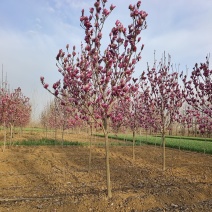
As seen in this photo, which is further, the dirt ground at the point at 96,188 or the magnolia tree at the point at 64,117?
the magnolia tree at the point at 64,117

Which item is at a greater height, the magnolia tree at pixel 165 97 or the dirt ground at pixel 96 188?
the magnolia tree at pixel 165 97

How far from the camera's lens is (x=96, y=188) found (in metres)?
7.56

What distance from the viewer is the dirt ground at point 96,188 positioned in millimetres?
Result: 5891

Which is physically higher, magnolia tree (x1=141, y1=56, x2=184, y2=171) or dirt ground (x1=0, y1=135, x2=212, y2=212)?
magnolia tree (x1=141, y1=56, x2=184, y2=171)

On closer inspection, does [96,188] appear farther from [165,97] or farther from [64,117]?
[64,117]

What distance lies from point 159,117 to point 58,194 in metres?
6.00

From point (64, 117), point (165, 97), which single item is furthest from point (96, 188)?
point (64, 117)

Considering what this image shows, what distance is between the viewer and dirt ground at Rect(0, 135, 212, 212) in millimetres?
5891

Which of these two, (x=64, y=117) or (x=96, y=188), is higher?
(x=64, y=117)

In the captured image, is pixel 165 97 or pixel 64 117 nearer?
pixel 165 97

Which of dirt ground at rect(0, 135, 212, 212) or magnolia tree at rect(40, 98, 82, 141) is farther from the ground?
magnolia tree at rect(40, 98, 82, 141)

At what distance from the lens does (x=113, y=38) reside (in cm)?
563

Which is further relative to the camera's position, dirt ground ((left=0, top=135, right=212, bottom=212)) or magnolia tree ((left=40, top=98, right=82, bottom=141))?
magnolia tree ((left=40, top=98, right=82, bottom=141))

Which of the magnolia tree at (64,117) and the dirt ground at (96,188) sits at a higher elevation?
the magnolia tree at (64,117)
